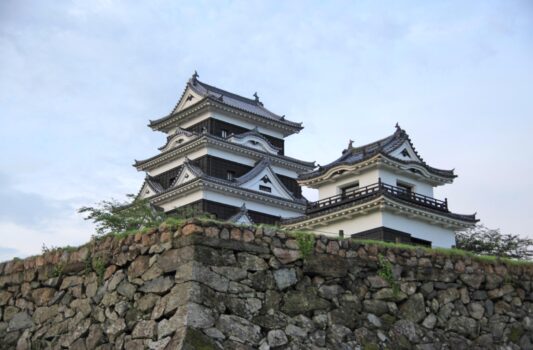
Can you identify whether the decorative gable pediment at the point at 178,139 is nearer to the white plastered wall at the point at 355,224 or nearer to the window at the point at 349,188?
the window at the point at 349,188

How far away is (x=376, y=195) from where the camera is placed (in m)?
29.7

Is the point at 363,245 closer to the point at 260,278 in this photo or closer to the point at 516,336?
the point at 260,278

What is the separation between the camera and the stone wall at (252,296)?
1024cm

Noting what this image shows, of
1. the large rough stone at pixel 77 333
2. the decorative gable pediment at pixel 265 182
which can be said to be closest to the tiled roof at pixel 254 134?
the decorative gable pediment at pixel 265 182

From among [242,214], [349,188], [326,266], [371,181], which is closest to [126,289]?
[326,266]

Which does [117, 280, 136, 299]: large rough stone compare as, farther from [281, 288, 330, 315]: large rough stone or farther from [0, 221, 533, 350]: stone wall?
[281, 288, 330, 315]: large rough stone

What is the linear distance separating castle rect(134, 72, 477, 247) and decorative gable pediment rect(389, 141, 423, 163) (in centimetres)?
5

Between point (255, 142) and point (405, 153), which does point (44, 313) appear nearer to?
point (405, 153)

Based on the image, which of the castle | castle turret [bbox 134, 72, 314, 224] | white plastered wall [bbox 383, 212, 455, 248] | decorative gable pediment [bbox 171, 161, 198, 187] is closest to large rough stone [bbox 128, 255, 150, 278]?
the castle

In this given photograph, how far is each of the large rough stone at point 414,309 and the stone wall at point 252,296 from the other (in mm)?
17

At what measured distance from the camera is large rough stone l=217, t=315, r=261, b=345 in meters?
10.0

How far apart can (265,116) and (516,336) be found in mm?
32029

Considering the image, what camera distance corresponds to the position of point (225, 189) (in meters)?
38.4

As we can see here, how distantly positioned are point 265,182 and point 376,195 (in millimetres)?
11906
